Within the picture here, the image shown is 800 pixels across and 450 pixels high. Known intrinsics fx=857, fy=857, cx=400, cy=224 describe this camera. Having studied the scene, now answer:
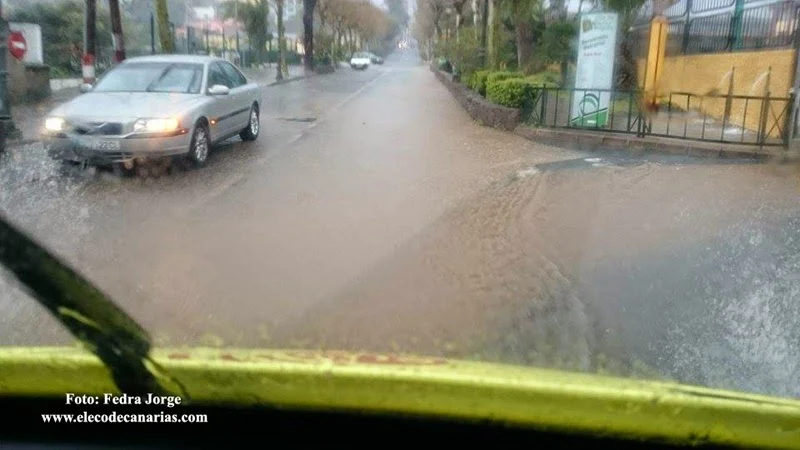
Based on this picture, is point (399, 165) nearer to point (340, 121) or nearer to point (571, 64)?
point (340, 121)

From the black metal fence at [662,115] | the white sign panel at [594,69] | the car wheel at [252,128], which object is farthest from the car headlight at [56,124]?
the white sign panel at [594,69]

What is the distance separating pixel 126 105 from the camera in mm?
10148

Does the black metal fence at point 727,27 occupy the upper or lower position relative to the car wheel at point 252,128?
upper

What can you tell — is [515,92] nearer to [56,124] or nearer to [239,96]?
[239,96]

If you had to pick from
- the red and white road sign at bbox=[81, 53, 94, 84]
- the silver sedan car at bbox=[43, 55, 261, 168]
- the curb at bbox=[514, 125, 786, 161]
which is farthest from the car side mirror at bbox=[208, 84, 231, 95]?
the red and white road sign at bbox=[81, 53, 94, 84]

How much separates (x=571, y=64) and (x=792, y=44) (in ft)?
36.4

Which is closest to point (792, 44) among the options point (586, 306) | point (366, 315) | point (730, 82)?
point (730, 82)

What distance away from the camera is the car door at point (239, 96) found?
41.1 feet

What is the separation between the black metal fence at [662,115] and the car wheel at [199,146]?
690cm

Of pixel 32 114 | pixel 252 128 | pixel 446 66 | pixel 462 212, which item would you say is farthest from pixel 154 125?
pixel 446 66

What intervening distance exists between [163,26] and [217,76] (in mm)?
10731

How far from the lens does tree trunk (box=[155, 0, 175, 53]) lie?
70.3 ft

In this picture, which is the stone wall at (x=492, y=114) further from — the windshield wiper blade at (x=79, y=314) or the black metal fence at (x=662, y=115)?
the windshield wiper blade at (x=79, y=314)

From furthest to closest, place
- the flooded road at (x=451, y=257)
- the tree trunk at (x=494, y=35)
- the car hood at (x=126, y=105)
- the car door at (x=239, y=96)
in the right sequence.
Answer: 1. the tree trunk at (x=494, y=35)
2. the car door at (x=239, y=96)
3. the car hood at (x=126, y=105)
4. the flooded road at (x=451, y=257)
